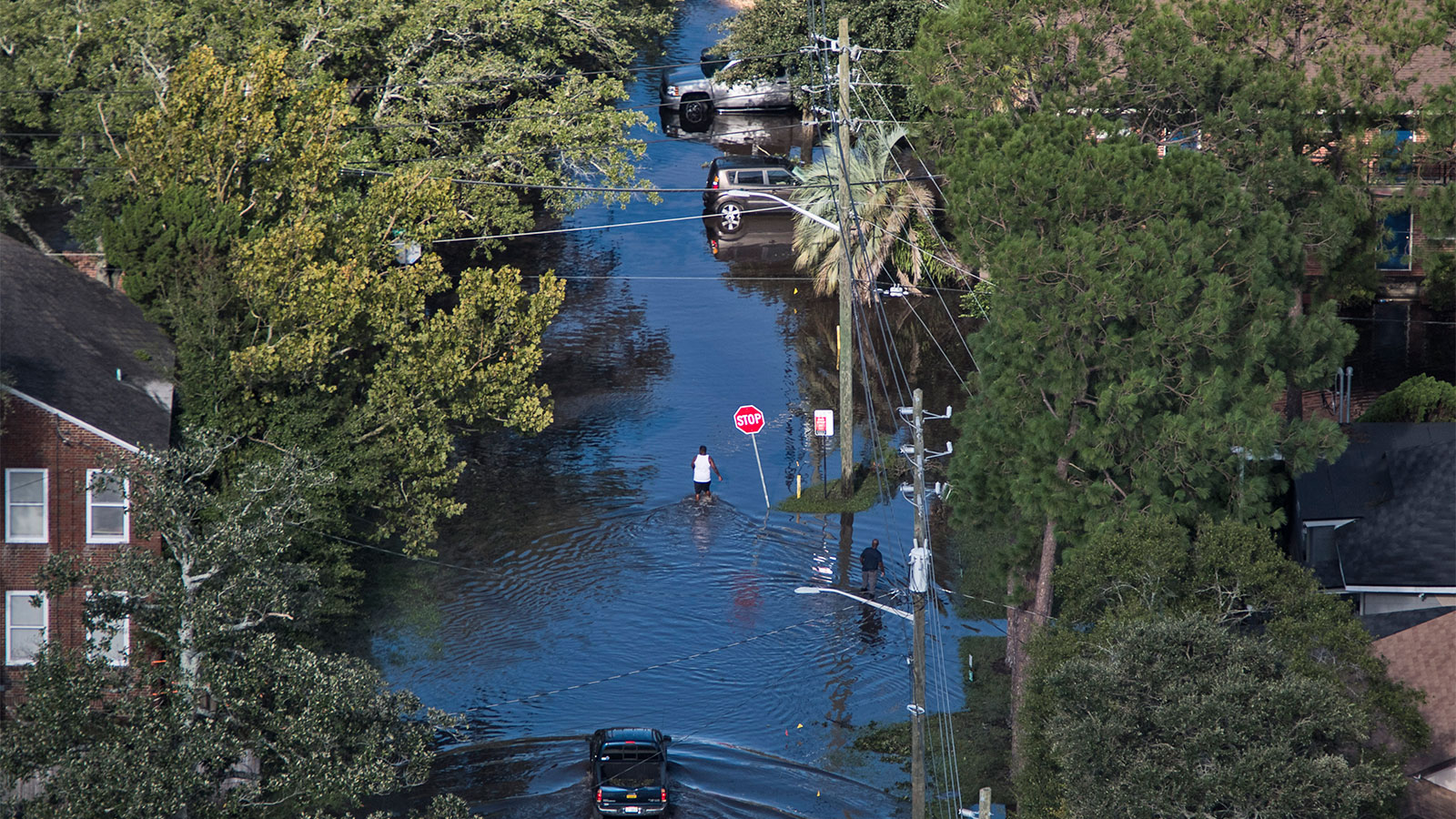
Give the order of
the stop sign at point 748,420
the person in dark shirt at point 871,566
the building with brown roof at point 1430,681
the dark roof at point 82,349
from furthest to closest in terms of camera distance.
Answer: the stop sign at point 748,420 < the person in dark shirt at point 871,566 < the dark roof at point 82,349 < the building with brown roof at point 1430,681

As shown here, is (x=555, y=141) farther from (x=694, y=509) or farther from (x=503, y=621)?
(x=503, y=621)

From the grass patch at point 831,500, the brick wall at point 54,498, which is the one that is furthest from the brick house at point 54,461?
the grass patch at point 831,500

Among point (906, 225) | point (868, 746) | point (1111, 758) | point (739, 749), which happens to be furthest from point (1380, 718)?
point (906, 225)

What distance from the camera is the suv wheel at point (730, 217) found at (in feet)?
173

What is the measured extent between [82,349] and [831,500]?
17.3 m

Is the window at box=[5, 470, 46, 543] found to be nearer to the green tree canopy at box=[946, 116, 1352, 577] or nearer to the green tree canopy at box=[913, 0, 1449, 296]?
the green tree canopy at box=[946, 116, 1352, 577]

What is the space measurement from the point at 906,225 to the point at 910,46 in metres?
5.77

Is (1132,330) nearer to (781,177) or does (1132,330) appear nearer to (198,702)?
(198,702)

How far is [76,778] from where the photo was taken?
17172 millimetres

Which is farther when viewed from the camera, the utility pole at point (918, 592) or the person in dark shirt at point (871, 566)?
the person in dark shirt at point (871, 566)

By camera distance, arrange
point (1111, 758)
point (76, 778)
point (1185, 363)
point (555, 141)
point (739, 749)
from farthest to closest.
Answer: point (555, 141) → point (739, 749) → point (1185, 363) → point (1111, 758) → point (76, 778)

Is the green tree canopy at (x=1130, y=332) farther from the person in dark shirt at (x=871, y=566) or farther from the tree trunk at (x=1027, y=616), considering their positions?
the person in dark shirt at (x=871, y=566)

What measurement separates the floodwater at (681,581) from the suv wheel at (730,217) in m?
3.16

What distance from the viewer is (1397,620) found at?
27531 millimetres
